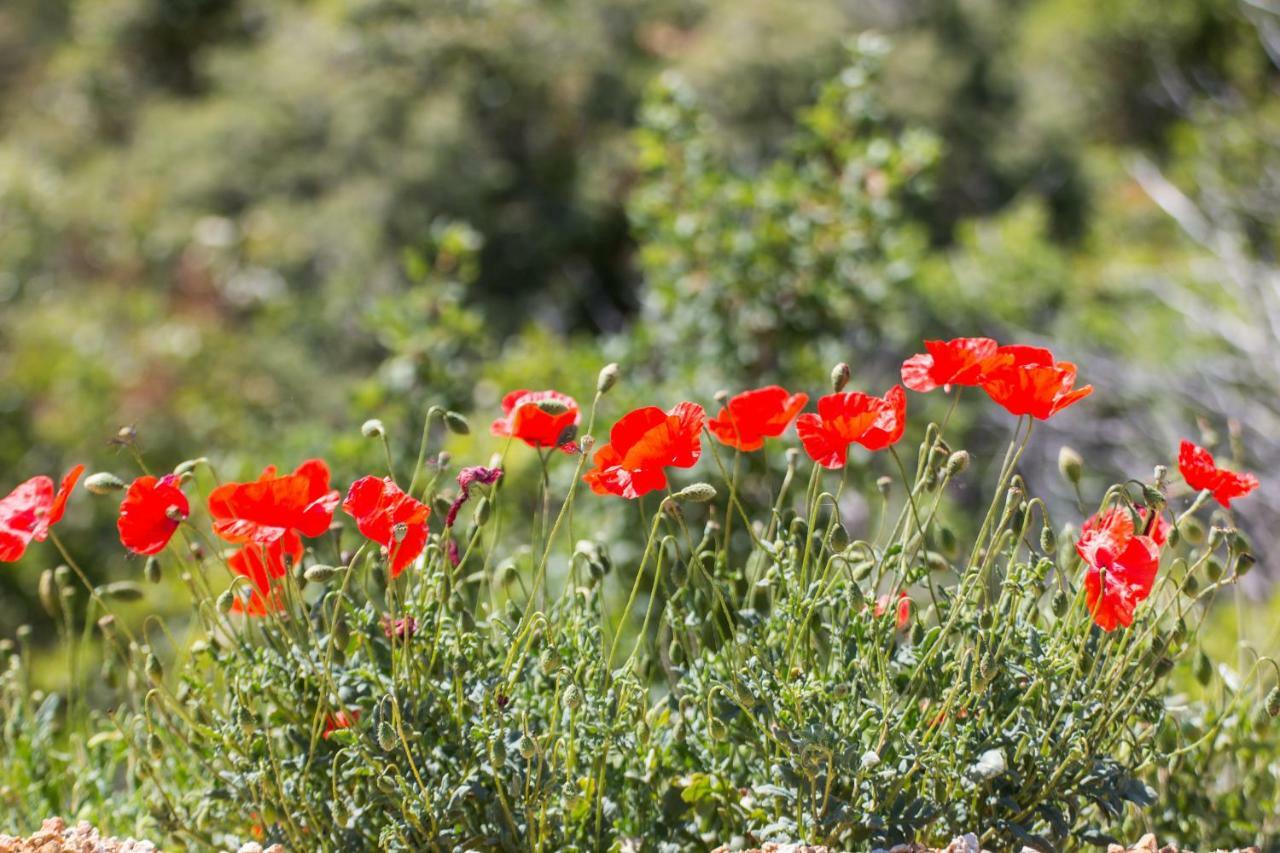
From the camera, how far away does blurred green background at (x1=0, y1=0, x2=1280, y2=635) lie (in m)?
3.02

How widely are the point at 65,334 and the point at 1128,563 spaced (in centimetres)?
564

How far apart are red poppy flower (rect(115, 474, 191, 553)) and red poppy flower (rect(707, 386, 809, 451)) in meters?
0.56

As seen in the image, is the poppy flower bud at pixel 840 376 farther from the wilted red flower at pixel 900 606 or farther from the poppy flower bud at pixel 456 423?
the poppy flower bud at pixel 456 423

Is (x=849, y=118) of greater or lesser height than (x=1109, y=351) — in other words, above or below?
above

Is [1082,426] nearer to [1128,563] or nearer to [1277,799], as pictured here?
[1277,799]

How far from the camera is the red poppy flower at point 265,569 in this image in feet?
3.85

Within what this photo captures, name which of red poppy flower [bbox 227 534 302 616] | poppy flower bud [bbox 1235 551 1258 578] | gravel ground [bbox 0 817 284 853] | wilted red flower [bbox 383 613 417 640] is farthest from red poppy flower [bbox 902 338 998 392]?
gravel ground [bbox 0 817 284 853]

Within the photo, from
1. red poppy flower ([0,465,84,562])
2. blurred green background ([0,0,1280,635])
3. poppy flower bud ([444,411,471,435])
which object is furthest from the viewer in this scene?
blurred green background ([0,0,1280,635])

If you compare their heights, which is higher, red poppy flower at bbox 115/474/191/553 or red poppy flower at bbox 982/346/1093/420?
red poppy flower at bbox 982/346/1093/420

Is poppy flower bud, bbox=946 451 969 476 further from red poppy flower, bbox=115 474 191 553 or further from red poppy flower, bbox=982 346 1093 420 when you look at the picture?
red poppy flower, bbox=115 474 191 553

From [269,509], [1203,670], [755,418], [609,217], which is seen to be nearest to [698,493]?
[755,418]

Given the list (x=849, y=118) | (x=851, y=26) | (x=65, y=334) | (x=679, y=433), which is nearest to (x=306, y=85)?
(x=65, y=334)

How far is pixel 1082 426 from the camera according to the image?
14.5 ft

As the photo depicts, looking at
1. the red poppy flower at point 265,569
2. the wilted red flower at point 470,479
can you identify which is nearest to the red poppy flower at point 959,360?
the wilted red flower at point 470,479
